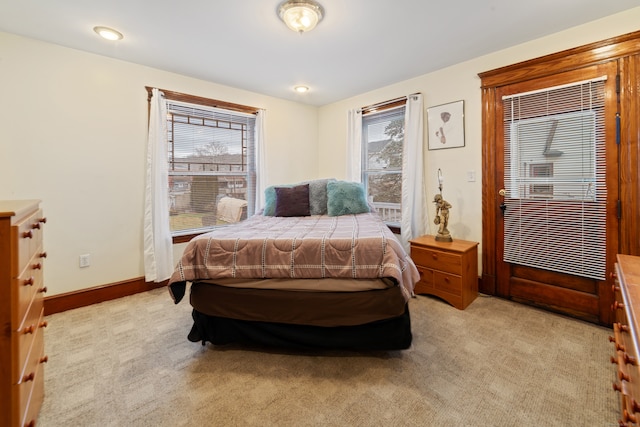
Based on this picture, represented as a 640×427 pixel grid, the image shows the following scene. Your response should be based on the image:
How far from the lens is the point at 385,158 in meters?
3.70

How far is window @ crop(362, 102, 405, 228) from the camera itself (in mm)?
3543

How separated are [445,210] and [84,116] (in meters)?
3.60

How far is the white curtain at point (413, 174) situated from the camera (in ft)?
10.4

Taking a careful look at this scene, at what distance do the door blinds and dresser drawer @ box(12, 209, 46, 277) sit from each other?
334cm

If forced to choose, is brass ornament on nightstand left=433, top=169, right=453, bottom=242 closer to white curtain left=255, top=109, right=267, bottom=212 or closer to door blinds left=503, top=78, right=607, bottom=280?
door blinds left=503, top=78, right=607, bottom=280

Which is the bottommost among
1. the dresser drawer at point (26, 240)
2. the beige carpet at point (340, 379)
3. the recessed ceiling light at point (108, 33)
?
the beige carpet at point (340, 379)

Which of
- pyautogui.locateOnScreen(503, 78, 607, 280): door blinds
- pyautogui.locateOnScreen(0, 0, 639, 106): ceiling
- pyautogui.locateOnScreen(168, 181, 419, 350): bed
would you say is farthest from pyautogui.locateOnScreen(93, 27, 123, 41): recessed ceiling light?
pyautogui.locateOnScreen(503, 78, 607, 280): door blinds

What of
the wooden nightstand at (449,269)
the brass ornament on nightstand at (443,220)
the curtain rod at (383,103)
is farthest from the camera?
the curtain rod at (383,103)

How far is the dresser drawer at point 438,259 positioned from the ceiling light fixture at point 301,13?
2.20 m

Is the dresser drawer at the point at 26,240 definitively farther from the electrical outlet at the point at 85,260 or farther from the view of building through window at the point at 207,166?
the view of building through window at the point at 207,166

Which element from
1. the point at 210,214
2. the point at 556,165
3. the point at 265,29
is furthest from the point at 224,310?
the point at 556,165

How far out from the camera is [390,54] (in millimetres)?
2676

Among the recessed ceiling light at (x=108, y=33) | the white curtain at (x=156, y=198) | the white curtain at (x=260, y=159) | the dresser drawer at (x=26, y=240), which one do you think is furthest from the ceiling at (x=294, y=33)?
the dresser drawer at (x=26, y=240)

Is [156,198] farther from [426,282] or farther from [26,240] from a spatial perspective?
[426,282]
